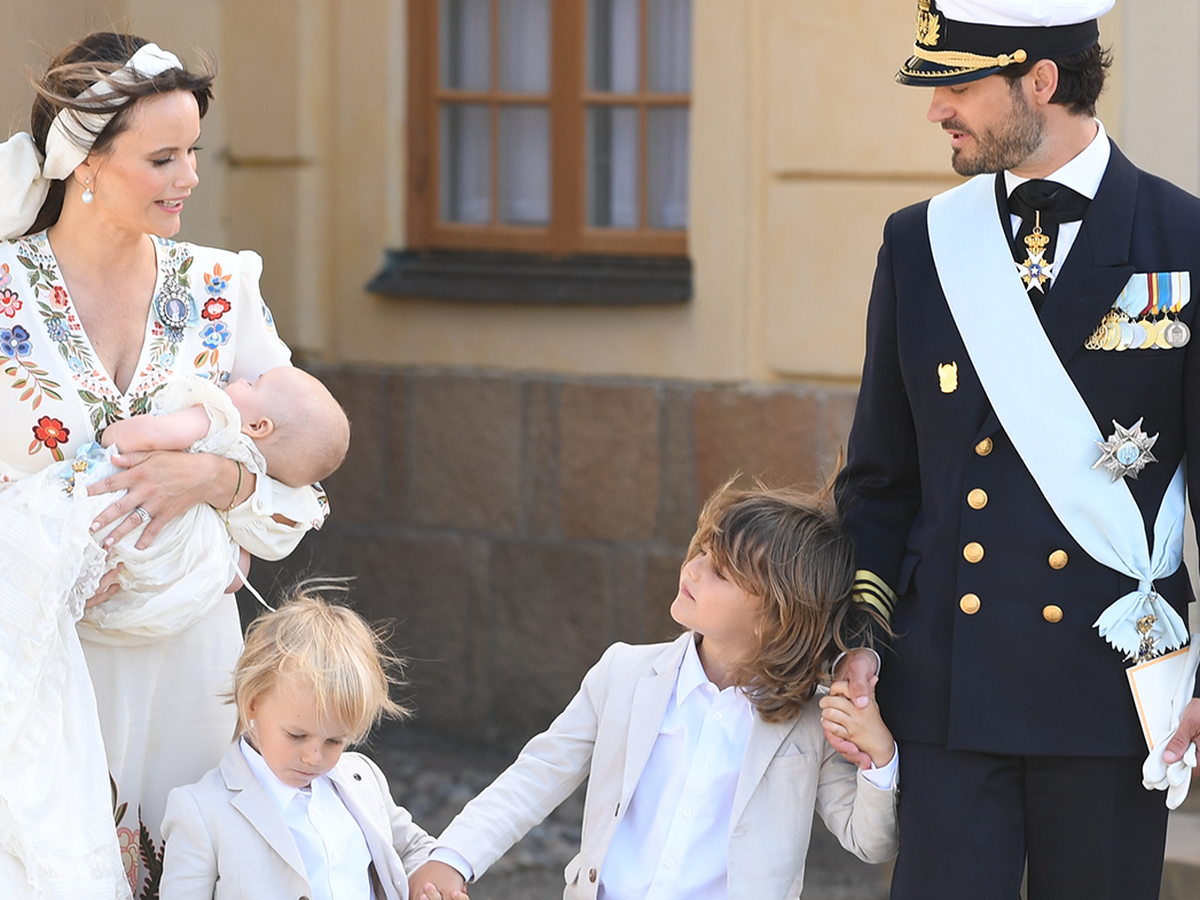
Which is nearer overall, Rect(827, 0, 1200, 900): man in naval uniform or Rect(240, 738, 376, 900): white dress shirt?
Rect(827, 0, 1200, 900): man in naval uniform

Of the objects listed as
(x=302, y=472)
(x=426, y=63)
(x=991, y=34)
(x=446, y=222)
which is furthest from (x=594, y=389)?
(x=991, y=34)

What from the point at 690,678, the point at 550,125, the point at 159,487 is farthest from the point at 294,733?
the point at 550,125

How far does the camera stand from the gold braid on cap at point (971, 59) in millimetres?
2492

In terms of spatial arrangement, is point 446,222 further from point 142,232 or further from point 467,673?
point 142,232

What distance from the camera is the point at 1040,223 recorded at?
259 centimetres

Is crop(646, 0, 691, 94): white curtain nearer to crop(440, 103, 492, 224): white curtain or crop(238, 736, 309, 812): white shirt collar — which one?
crop(440, 103, 492, 224): white curtain

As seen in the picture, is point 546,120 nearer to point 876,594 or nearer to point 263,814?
point 876,594

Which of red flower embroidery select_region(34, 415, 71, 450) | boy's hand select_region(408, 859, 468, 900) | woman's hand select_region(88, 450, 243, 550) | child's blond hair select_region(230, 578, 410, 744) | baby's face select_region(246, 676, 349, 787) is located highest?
red flower embroidery select_region(34, 415, 71, 450)

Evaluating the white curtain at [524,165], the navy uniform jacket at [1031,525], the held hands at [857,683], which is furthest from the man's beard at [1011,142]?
the white curtain at [524,165]

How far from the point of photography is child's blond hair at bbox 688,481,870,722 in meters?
2.75

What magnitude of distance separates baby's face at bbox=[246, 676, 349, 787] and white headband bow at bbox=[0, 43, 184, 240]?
0.90 m

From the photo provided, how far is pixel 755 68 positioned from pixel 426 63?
1.31 metres

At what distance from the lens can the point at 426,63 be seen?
6.10m

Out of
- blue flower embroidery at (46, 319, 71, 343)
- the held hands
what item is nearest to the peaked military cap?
the held hands
